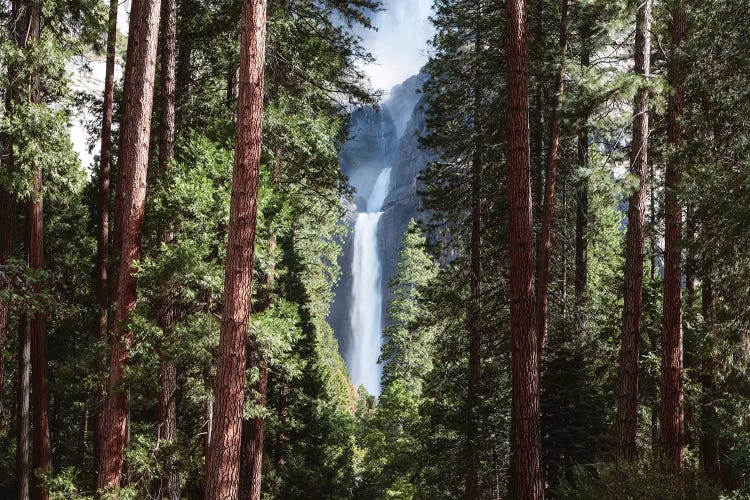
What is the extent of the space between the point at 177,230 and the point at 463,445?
7.67 m

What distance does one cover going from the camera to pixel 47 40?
859 centimetres

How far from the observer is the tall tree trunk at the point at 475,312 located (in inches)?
450

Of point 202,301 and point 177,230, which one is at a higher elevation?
point 177,230

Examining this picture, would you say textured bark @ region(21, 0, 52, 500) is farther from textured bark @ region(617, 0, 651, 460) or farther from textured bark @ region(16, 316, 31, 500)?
textured bark @ region(617, 0, 651, 460)

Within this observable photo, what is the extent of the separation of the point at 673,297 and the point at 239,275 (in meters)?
6.69

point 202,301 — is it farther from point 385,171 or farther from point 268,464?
point 385,171

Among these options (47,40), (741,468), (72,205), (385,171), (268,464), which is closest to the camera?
(741,468)

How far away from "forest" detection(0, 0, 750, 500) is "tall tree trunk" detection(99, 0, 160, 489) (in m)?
0.03

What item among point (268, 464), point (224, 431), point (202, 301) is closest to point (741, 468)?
point (224, 431)

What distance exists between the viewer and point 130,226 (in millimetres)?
6688

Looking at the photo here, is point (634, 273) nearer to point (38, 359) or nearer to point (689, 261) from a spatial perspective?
point (689, 261)

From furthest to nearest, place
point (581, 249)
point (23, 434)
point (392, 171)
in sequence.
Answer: point (392, 171)
point (581, 249)
point (23, 434)

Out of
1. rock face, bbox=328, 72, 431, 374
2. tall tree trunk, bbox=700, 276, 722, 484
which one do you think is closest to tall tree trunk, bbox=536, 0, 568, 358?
tall tree trunk, bbox=700, 276, 722, 484

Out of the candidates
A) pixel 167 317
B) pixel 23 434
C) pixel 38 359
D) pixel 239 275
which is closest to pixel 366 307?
pixel 23 434
